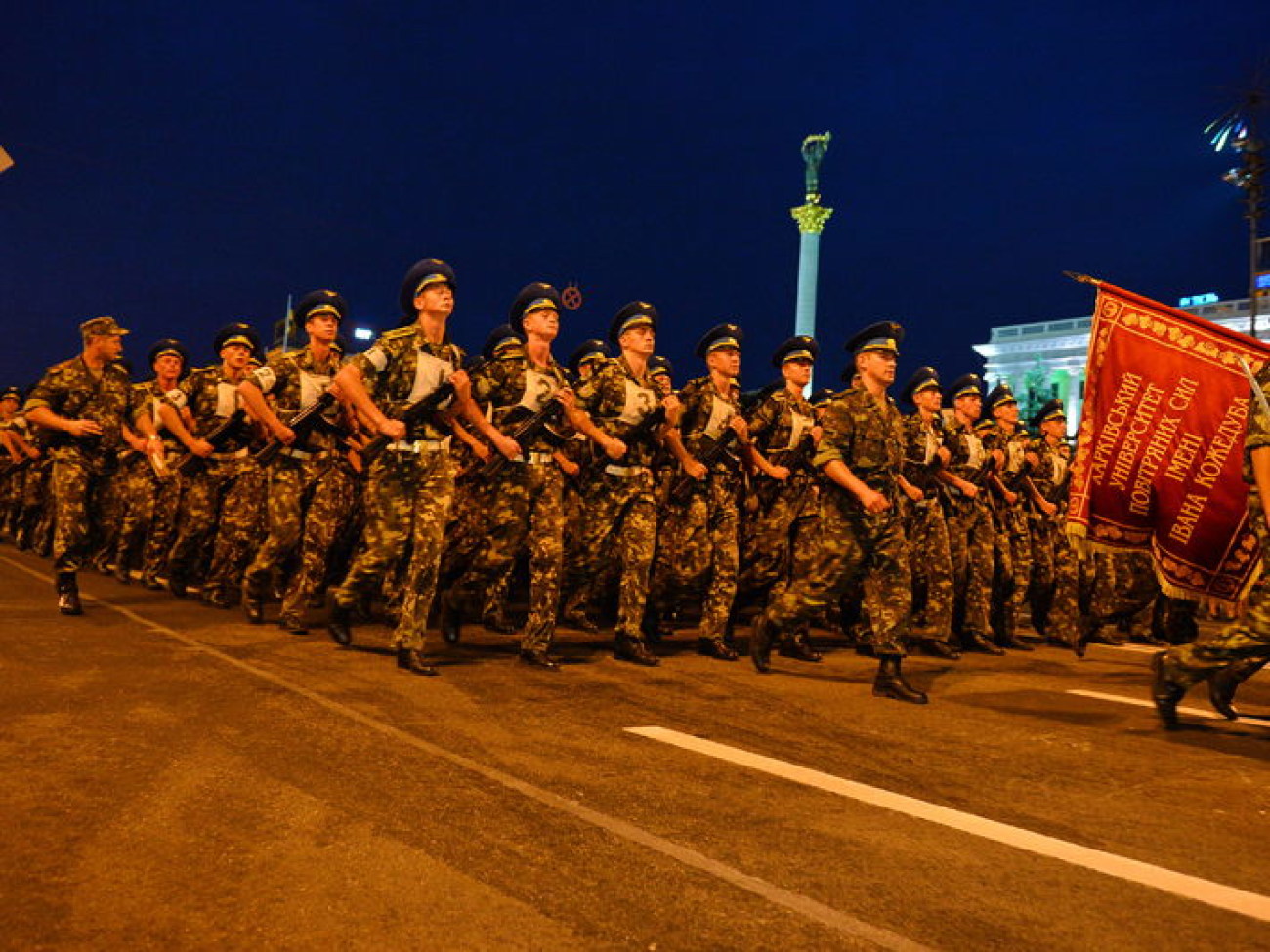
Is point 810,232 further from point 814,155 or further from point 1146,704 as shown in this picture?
point 1146,704

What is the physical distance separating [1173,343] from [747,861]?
192 inches

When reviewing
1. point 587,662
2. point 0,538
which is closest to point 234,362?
point 587,662

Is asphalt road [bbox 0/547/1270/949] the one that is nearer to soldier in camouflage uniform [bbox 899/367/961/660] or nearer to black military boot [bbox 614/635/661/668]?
black military boot [bbox 614/635/661/668]

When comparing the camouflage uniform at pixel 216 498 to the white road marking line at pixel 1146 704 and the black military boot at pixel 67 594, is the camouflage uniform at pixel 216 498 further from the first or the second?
the white road marking line at pixel 1146 704

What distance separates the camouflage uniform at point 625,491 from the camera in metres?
6.74

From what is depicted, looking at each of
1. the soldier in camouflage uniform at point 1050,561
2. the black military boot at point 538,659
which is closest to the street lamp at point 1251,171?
the soldier in camouflage uniform at point 1050,561

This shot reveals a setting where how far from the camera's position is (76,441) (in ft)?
24.0

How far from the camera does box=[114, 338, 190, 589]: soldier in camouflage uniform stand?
32.0 feet

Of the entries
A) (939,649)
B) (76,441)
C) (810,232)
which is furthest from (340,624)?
(810,232)

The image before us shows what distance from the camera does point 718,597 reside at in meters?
7.28

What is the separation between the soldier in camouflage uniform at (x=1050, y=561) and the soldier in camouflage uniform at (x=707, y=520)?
3.63 m

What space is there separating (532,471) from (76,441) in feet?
11.6

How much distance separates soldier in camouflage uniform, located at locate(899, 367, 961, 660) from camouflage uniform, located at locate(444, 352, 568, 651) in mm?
2972

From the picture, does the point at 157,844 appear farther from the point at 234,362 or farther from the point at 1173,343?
the point at 234,362
